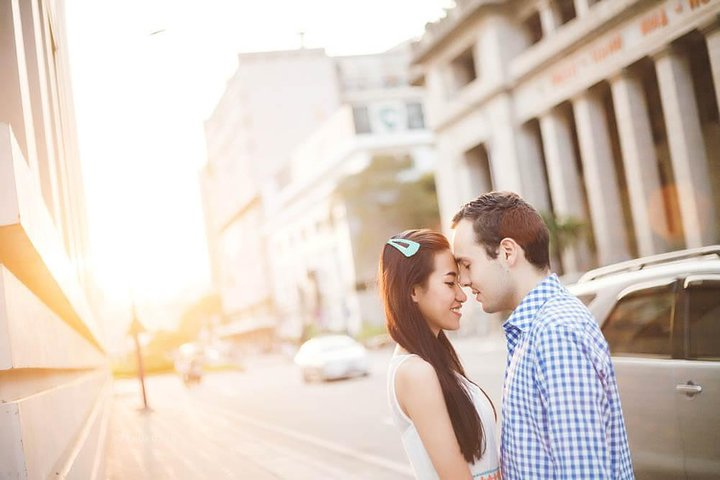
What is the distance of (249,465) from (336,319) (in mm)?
57982

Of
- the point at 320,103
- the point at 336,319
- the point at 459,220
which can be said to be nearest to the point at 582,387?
the point at 459,220

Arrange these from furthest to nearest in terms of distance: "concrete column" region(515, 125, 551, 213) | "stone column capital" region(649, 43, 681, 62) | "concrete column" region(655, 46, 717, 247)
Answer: "concrete column" region(515, 125, 551, 213)
"stone column capital" region(649, 43, 681, 62)
"concrete column" region(655, 46, 717, 247)

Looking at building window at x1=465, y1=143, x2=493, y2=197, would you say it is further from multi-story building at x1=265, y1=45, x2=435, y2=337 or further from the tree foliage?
multi-story building at x1=265, y1=45, x2=435, y2=337

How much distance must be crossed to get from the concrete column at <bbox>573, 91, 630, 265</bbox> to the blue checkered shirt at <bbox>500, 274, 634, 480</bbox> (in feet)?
106

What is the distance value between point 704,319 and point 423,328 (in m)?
2.68

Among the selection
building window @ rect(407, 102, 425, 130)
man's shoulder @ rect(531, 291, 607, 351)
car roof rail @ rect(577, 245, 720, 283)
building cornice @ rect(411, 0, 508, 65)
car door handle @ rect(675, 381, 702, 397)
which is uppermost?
building window @ rect(407, 102, 425, 130)

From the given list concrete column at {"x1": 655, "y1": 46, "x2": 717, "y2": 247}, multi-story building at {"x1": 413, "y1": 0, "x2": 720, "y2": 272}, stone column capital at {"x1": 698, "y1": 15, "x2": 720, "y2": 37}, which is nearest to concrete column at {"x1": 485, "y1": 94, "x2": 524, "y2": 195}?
multi-story building at {"x1": 413, "y1": 0, "x2": 720, "y2": 272}

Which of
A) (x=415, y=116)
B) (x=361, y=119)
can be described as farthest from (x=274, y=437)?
(x=415, y=116)

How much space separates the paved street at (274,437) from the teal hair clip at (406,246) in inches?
247

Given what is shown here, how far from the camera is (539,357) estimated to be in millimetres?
2430

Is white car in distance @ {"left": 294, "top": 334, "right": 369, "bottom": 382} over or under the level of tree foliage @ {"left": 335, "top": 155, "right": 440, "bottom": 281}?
under

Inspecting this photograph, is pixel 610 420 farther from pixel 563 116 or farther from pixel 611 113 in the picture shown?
pixel 611 113

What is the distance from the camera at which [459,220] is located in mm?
2863

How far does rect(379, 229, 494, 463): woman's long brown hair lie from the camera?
2.88 m
